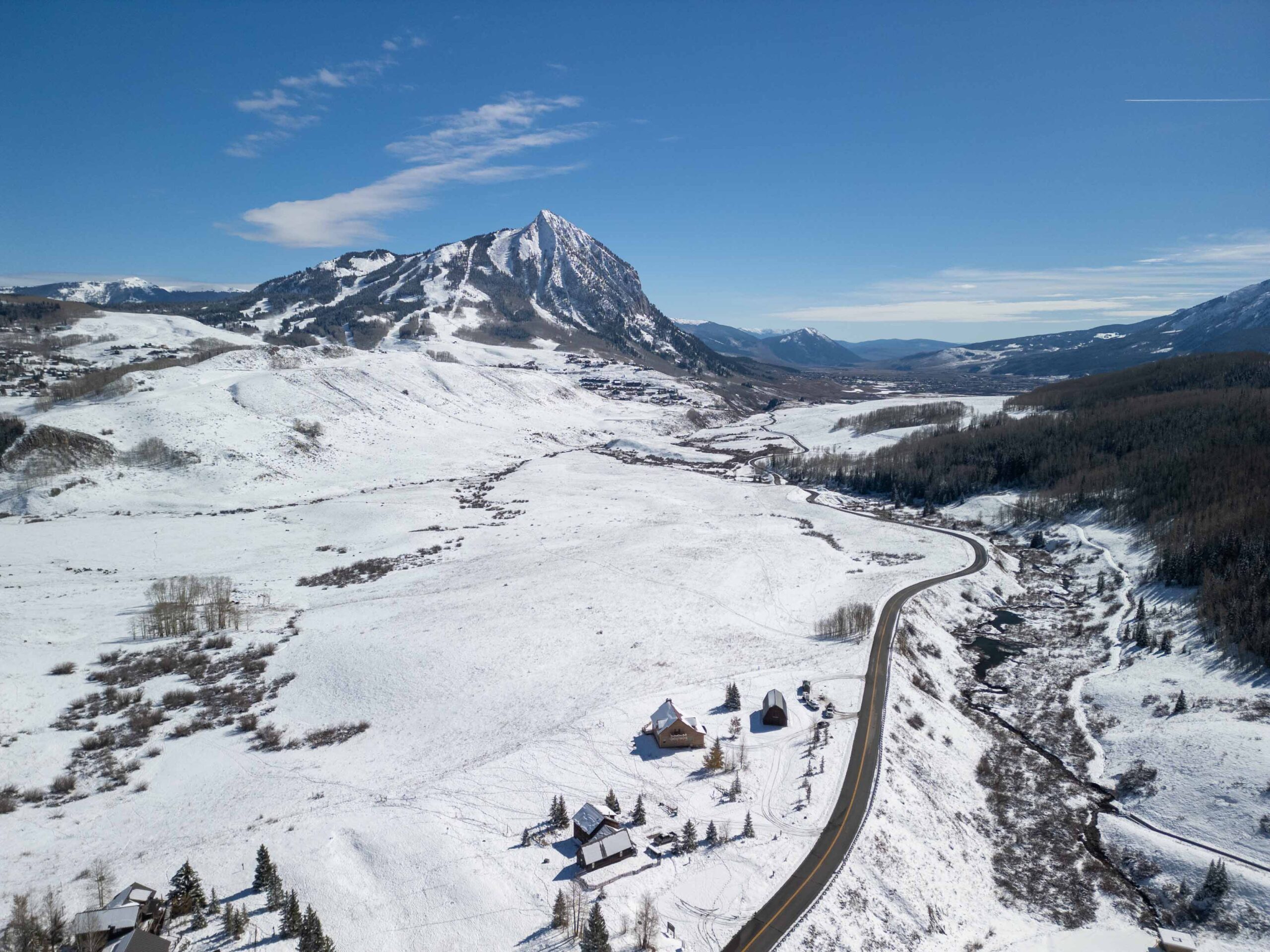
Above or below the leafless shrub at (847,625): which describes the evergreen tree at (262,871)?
above

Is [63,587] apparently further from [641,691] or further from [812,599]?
[812,599]

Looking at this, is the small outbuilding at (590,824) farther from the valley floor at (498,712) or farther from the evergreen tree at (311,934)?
the evergreen tree at (311,934)

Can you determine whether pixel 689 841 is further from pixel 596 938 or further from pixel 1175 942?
pixel 1175 942

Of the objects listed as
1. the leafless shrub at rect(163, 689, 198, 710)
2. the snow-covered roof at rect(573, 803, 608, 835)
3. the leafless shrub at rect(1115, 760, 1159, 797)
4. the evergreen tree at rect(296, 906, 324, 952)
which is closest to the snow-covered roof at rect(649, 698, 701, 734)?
the snow-covered roof at rect(573, 803, 608, 835)

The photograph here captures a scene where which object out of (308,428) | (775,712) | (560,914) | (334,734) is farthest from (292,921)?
(308,428)

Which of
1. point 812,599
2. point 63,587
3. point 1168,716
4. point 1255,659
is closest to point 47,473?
point 63,587

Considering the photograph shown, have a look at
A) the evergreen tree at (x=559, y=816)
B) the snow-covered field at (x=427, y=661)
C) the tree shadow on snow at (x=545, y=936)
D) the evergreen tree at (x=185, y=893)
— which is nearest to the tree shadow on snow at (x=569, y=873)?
the snow-covered field at (x=427, y=661)
